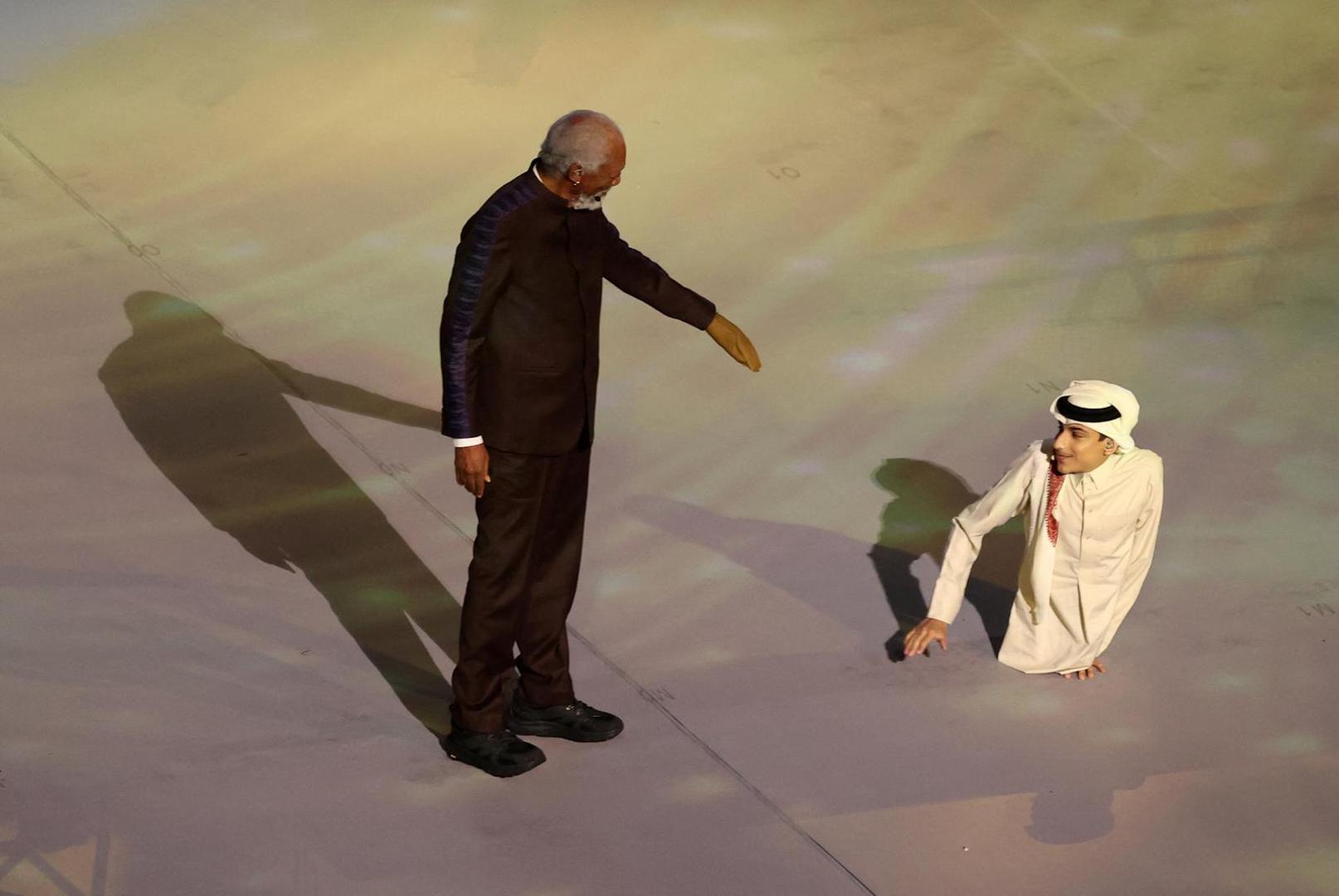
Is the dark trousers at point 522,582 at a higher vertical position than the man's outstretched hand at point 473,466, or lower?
lower

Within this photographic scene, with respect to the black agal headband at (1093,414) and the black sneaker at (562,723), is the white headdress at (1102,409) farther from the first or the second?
the black sneaker at (562,723)

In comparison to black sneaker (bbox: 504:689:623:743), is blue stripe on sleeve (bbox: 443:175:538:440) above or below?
above

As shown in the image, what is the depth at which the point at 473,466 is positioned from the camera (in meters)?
3.06

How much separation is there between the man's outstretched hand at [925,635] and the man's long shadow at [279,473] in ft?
3.22

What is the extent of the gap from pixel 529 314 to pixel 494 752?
34.1 inches

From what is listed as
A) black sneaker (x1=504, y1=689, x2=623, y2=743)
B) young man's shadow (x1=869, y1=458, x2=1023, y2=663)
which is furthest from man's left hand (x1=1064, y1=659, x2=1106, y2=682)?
black sneaker (x1=504, y1=689, x2=623, y2=743)

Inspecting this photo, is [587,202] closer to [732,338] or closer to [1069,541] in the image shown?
[732,338]

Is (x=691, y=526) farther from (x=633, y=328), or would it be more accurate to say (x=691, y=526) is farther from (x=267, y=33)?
(x=267, y=33)

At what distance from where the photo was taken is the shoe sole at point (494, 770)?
325 cm

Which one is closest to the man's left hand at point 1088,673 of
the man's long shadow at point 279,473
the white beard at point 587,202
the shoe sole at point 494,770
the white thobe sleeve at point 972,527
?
the white thobe sleeve at point 972,527

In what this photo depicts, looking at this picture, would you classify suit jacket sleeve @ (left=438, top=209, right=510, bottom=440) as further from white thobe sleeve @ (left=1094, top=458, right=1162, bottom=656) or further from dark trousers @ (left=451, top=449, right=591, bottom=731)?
white thobe sleeve @ (left=1094, top=458, right=1162, bottom=656)

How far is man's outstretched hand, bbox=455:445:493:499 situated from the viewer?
3055 mm

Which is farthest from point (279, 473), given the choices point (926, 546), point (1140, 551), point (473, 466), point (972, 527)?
point (1140, 551)

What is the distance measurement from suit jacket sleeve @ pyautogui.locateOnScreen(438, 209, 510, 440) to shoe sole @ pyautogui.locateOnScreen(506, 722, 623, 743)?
0.71 m
